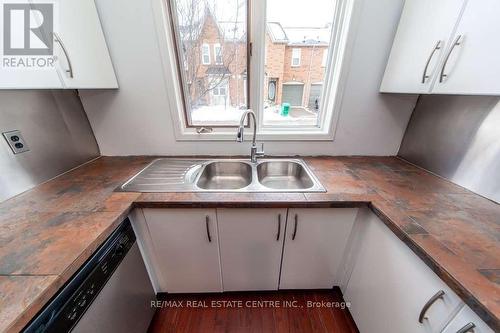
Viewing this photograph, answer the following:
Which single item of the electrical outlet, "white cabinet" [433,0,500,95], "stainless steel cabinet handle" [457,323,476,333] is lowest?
"stainless steel cabinet handle" [457,323,476,333]

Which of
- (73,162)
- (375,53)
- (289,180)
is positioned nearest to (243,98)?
(289,180)

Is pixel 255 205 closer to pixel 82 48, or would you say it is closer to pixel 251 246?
pixel 251 246

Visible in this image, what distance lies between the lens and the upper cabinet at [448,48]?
709 millimetres

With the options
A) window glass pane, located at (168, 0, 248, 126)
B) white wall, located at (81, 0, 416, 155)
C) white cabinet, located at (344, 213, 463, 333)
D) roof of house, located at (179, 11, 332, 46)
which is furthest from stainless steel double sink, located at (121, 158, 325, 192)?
roof of house, located at (179, 11, 332, 46)

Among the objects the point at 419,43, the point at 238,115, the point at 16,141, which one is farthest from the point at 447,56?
the point at 16,141

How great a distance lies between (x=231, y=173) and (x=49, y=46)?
1155mm

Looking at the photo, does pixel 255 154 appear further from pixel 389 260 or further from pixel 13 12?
pixel 13 12

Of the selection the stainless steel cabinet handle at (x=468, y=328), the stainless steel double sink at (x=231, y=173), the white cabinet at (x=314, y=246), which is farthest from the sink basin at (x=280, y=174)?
the stainless steel cabinet handle at (x=468, y=328)

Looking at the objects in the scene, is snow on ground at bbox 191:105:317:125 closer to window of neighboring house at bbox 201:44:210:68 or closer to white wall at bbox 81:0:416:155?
white wall at bbox 81:0:416:155

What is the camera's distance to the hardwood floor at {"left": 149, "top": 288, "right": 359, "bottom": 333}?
1.18 meters

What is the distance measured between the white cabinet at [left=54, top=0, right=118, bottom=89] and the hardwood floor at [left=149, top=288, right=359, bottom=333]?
1.44 m

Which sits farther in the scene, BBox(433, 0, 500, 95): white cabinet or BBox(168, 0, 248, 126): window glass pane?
BBox(168, 0, 248, 126): window glass pane

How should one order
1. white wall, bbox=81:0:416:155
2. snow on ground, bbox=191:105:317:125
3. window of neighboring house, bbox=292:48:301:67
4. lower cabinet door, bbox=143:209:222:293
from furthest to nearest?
snow on ground, bbox=191:105:317:125, window of neighboring house, bbox=292:48:301:67, white wall, bbox=81:0:416:155, lower cabinet door, bbox=143:209:222:293

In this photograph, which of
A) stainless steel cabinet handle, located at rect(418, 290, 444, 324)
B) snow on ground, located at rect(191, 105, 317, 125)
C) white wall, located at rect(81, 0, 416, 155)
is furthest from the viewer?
snow on ground, located at rect(191, 105, 317, 125)
